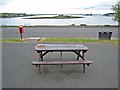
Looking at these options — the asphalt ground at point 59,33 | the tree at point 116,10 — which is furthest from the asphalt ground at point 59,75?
the asphalt ground at point 59,33

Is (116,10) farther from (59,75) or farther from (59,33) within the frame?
(59,75)

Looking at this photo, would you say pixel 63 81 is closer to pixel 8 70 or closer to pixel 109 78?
pixel 109 78

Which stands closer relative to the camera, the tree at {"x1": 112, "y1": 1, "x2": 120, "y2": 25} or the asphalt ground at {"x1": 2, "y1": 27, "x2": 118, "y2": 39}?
the tree at {"x1": 112, "y1": 1, "x2": 120, "y2": 25}

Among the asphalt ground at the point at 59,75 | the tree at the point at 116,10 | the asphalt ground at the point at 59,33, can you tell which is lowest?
the asphalt ground at the point at 59,75

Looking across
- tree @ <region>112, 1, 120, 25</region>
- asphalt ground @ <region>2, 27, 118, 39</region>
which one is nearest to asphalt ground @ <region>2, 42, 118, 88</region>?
tree @ <region>112, 1, 120, 25</region>

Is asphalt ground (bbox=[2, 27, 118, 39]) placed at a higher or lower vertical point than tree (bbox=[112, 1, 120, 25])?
lower

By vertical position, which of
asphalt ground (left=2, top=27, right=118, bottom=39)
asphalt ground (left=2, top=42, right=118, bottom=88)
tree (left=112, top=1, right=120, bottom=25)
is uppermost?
tree (left=112, top=1, right=120, bottom=25)

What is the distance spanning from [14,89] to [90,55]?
5233 millimetres

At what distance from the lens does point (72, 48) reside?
24.7ft

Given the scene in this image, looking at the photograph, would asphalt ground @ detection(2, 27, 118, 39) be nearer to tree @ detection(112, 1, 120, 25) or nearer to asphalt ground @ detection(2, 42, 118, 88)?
tree @ detection(112, 1, 120, 25)

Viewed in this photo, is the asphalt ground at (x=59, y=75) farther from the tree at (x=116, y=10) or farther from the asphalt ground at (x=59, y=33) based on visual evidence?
the asphalt ground at (x=59, y=33)

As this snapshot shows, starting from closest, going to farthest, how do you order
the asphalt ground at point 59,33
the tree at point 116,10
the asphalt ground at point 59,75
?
1. the asphalt ground at point 59,75
2. the tree at point 116,10
3. the asphalt ground at point 59,33

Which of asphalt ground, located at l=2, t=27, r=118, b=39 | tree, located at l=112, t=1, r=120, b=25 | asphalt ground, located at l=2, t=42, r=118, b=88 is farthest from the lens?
asphalt ground, located at l=2, t=27, r=118, b=39

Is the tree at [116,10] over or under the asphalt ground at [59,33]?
over
